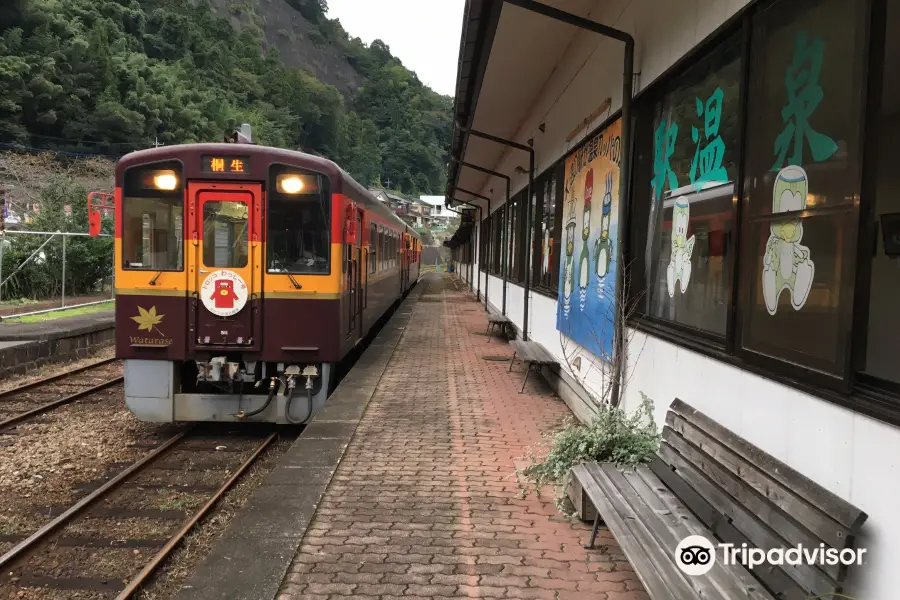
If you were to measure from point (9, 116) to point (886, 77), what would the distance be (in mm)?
51698

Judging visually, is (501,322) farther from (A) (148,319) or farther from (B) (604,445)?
(B) (604,445)

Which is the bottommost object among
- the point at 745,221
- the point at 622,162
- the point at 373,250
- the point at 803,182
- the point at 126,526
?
the point at 126,526

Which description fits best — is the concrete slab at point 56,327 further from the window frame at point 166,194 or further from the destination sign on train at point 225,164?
the destination sign on train at point 225,164

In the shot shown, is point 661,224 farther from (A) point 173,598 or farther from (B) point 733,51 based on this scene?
(A) point 173,598

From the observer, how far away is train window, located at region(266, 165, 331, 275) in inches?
255

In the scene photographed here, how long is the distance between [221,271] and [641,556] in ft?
16.3

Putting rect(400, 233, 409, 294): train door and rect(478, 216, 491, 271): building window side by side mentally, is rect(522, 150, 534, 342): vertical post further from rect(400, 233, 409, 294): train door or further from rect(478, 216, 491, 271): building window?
rect(478, 216, 491, 271): building window

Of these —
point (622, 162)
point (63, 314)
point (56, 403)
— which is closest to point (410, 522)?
point (622, 162)

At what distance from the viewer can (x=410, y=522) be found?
12.9ft

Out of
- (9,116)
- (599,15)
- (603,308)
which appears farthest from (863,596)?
(9,116)

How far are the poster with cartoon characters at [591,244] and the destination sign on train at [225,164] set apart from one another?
3.37 meters

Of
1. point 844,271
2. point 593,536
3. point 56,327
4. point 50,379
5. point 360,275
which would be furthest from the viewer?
point 56,327

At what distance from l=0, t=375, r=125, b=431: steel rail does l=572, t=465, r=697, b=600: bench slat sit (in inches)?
251

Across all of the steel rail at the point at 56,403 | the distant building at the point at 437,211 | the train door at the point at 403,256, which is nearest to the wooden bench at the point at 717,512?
the steel rail at the point at 56,403
